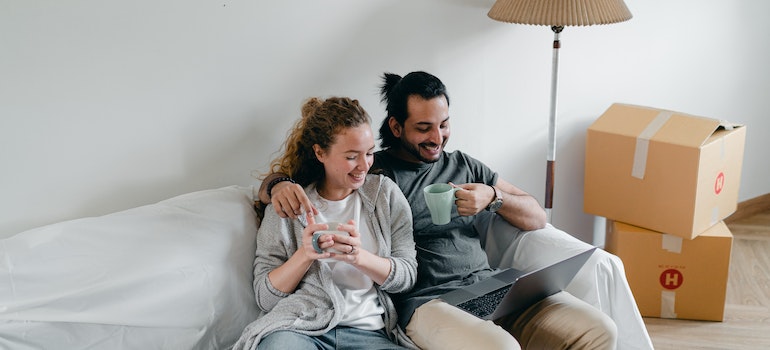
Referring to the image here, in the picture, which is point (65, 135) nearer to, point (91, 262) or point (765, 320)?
point (91, 262)

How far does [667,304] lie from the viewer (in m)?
2.78

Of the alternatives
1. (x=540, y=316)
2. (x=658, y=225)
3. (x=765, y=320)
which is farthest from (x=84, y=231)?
(x=765, y=320)

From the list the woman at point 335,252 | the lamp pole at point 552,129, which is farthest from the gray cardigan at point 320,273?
the lamp pole at point 552,129

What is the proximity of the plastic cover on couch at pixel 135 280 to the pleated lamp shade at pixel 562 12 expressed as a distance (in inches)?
43.2

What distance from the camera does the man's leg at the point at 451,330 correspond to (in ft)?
5.69

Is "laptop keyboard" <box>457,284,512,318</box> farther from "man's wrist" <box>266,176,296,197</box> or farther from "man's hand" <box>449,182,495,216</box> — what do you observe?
"man's wrist" <box>266,176,296,197</box>

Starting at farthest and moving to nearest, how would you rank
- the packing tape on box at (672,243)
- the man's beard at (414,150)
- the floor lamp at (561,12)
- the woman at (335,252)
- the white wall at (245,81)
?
the packing tape on box at (672,243), the floor lamp at (561,12), the man's beard at (414,150), the white wall at (245,81), the woman at (335,252)

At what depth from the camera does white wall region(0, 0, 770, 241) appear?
1.86 meters

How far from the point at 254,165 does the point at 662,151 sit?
1.41 m

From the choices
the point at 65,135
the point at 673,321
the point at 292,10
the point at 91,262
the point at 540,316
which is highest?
the point at 292,10

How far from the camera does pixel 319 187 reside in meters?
2.00

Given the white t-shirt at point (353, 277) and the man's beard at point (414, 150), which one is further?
the man's beard at point (414, 150)

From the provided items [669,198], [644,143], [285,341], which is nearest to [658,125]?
[644,143]

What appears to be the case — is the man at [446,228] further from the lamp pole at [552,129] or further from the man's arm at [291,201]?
the lamp pole at [552,129]
